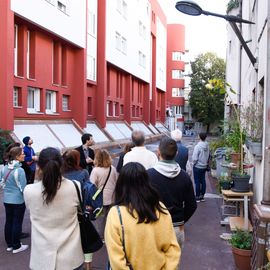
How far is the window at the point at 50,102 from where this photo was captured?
19531mm

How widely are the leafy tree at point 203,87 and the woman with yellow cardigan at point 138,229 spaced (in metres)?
53.9

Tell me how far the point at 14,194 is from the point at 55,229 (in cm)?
275

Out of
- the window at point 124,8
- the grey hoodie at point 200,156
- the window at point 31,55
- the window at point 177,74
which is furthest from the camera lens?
the window at point 177,74

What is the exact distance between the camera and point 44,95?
727 inches

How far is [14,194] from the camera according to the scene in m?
5.83

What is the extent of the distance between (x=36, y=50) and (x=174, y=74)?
44.4 meters

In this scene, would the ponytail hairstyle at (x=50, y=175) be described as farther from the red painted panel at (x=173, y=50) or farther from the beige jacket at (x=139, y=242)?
the red painted panel at (x=173, y=50)

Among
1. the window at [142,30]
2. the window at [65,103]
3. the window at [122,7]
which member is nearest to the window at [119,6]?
the window at [122,7]

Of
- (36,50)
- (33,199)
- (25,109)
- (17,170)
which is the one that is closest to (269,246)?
(33,199)

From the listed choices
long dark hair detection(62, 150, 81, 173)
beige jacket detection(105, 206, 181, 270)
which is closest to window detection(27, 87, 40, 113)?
long dark hair detection(62, 150, 81, 173)

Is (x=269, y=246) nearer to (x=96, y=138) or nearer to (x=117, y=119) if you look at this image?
(x=96, y=138)

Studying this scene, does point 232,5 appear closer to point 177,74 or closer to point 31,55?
point 31,55

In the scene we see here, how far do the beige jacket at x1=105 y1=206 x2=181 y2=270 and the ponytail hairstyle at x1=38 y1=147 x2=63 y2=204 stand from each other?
0.90 meters

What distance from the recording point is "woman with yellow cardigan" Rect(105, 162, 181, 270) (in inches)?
97.7
